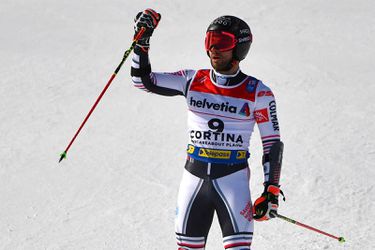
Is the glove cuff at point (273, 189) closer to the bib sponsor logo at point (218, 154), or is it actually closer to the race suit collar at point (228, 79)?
the bib sponsor logo at point (218, 154)

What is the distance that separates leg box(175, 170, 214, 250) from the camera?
14.3 feet

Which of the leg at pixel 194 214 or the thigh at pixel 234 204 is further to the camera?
the leg at pixel 194 214

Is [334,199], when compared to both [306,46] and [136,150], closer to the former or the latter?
[136,150]

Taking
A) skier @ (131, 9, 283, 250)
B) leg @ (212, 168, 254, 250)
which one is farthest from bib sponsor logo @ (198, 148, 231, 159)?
leg @ (212, 168, 254, 250)

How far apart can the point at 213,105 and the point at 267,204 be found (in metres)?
0.84

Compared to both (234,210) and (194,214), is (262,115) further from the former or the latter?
(194,214)

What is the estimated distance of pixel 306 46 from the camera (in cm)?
1284

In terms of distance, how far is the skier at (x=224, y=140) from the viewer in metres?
4.25

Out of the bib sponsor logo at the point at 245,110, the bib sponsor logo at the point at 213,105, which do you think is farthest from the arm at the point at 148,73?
the bib sponsor logo at the point at 245,110

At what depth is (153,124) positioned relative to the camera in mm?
9734

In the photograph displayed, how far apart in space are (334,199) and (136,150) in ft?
10.6

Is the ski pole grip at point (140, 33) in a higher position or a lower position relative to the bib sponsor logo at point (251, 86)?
higher

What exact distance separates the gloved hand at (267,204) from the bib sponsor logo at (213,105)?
25.3 inches

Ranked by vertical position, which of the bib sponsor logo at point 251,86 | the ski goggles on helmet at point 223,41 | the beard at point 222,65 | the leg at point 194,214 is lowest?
the leg at point 194,214
